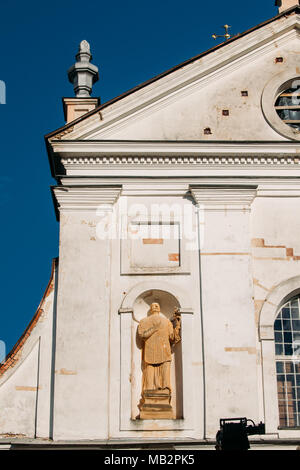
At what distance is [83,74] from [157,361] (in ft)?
21.9

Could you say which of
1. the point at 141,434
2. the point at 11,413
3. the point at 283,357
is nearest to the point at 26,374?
the point at 11,413

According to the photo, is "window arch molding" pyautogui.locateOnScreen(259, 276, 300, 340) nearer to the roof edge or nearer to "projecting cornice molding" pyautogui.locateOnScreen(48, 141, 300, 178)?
"projecting cornice molding" pyautogui.locateOnScreen(48, 141, 300, 178)

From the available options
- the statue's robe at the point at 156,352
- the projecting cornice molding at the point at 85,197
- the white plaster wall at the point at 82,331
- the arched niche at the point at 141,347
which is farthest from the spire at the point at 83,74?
the statue's robe at the point at 156,352

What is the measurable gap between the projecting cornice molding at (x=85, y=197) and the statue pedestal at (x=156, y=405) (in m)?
3.63

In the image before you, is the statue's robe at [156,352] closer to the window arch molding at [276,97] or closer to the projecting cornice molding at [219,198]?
the projecting cornice molding at [219,198]

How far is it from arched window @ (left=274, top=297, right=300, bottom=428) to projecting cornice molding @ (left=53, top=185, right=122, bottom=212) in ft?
12.5

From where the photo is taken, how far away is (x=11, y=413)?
53.3ft

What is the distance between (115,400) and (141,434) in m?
0.74

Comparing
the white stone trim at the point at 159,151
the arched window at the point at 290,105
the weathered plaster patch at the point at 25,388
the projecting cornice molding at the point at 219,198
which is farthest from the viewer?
the arched window at the point at 290,105

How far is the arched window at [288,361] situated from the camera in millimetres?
16578

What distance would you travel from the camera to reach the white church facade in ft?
52.9

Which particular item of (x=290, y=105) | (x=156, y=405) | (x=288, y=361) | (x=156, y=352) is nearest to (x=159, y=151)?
(x=290, y=105)

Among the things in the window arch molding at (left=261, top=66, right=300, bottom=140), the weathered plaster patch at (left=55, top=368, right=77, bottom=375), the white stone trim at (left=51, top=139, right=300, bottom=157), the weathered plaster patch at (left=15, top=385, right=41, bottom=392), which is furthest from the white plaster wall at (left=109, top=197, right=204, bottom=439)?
the window arch molding at (left=261, top=66, right=300, bottom=140)
